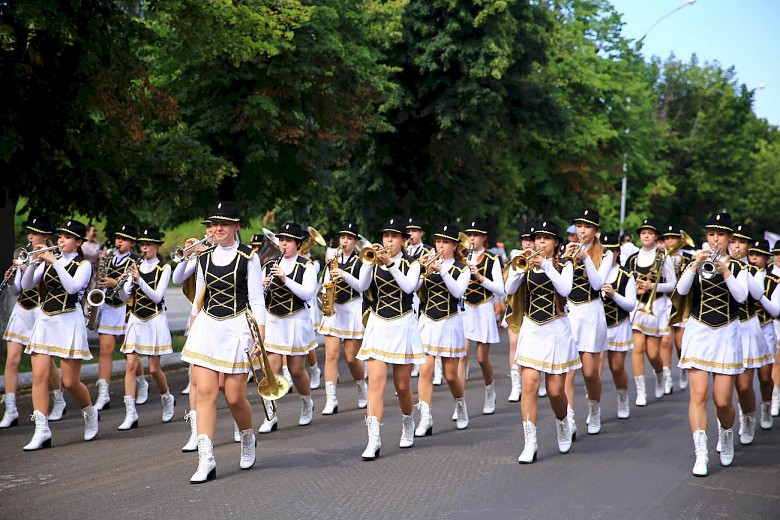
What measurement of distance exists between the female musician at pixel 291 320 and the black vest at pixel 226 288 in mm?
2949

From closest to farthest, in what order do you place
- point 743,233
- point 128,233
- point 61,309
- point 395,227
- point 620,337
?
1. point 395,227
2. point 61,309
3. point 743,233
4. point 128,233
5. point 620,337

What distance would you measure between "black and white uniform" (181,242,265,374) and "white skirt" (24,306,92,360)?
88.3 inches

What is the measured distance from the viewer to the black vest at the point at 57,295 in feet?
35.7

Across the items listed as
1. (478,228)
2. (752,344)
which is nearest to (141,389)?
(478,228)

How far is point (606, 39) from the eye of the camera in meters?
42.8

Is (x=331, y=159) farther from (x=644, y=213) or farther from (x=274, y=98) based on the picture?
(x=644, y=213)

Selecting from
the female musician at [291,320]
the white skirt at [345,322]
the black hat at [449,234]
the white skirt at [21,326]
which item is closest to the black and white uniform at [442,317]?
the black hat at [449,234]

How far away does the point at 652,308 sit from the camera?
13.7 metres

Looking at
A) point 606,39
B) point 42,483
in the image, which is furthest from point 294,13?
point 606,39

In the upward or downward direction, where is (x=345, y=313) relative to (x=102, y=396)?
upward

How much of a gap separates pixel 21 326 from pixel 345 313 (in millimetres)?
4326

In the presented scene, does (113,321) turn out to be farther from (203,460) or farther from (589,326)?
(589,326)

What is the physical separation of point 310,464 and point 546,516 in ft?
8.62

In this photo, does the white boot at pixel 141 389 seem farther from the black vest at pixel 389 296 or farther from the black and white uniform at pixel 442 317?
the black vest at pixel 389 296
